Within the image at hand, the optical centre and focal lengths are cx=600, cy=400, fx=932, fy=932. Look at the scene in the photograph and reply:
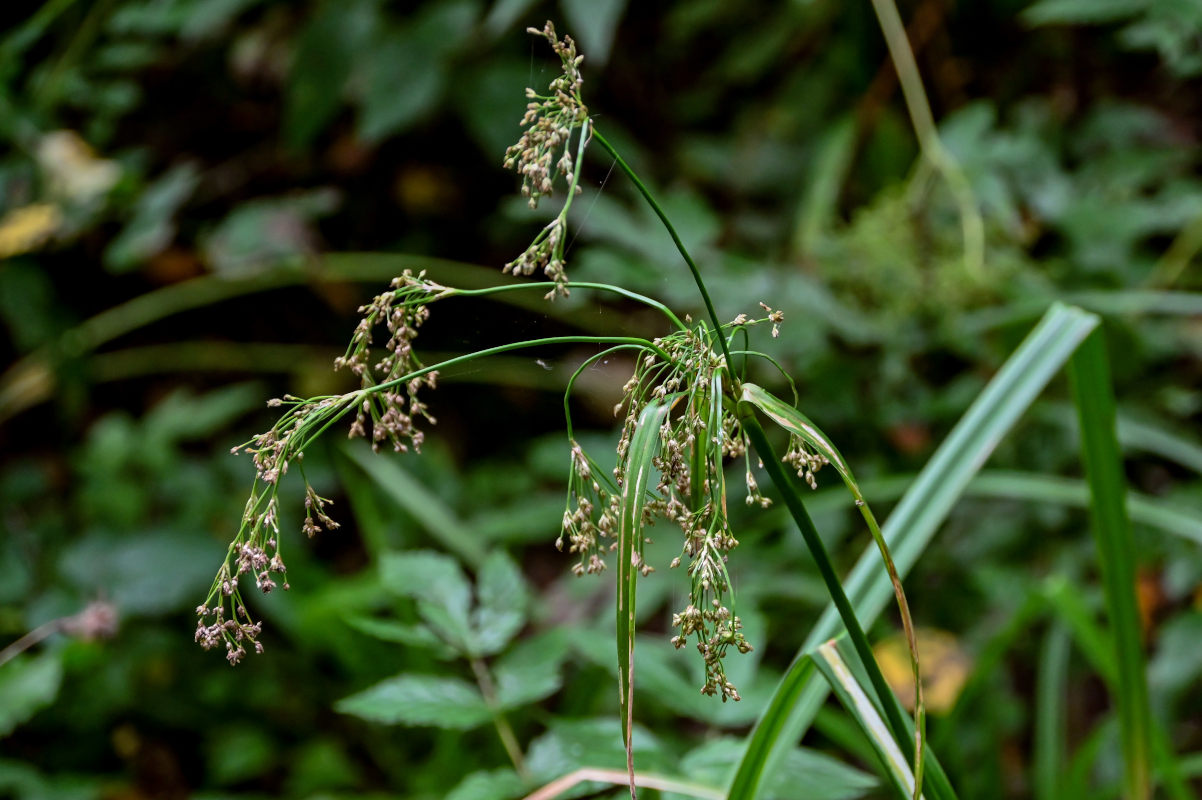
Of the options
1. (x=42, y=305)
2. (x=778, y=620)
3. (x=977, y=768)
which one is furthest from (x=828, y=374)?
(x=42, y=305)

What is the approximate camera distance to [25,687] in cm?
120

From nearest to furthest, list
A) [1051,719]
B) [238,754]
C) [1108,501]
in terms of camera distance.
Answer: [1108,501]
[1051,719]
[238,754]

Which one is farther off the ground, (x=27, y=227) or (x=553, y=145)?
(x=27, y=227)

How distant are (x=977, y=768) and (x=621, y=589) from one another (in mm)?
1318

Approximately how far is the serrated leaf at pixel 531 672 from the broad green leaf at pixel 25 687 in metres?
0.62

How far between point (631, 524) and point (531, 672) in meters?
0.52

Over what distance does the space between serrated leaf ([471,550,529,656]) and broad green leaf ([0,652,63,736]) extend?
0.64 metres

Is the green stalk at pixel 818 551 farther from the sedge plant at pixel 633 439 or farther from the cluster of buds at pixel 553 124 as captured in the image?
the cluster of buds at pixel 553 124

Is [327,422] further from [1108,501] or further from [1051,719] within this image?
[1051,719]

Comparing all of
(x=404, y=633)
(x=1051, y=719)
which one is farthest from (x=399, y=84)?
(x=1051, y=719)

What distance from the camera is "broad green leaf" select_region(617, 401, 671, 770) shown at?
0.47 meters

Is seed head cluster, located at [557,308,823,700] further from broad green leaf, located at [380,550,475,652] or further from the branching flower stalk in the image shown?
broad green leaf, located at [380,550,475,652]

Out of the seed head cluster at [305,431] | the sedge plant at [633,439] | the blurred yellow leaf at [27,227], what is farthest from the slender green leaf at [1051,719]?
the blurred yellow leaf at [27,227]

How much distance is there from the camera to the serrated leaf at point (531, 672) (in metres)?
0.88
